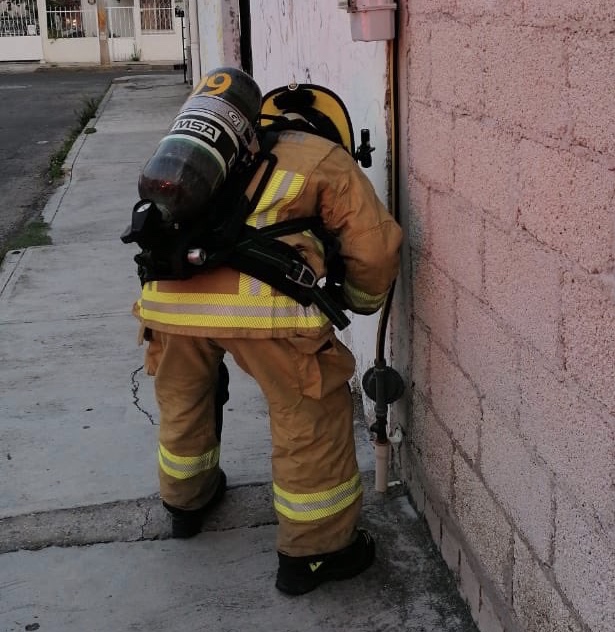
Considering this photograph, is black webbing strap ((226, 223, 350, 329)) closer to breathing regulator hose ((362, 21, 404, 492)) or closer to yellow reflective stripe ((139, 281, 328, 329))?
yellow reflective stripe ((139, 281, 328, 329))

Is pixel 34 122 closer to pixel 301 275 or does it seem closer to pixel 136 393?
pixel 136 393

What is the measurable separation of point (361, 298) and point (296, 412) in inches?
16.0

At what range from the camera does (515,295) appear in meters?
2.11

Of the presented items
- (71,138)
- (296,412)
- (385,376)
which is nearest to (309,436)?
(296,412)

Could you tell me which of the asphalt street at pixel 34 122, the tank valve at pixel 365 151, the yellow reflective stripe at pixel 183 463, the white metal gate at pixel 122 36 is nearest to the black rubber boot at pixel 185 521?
the yellow reflective stripe at pixel 183 463

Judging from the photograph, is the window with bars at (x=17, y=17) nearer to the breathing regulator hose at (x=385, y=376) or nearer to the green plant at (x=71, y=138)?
the green plant at (x=71, y=138)

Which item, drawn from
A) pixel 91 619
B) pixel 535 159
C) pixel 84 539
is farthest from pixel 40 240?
pixel 535 159

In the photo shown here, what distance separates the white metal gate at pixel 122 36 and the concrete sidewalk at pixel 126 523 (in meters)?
24.1

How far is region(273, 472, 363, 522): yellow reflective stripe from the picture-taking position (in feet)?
8.69

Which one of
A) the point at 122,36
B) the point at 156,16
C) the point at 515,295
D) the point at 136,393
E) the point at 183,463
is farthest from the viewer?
the point at 156,16

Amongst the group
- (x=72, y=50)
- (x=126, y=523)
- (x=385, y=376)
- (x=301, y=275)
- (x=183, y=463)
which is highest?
Answer: (x=72, y=50)

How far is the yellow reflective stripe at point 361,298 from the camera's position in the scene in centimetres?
269

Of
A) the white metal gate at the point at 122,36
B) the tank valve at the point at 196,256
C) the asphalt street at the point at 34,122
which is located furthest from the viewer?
the white metal gate at the point at 122,36

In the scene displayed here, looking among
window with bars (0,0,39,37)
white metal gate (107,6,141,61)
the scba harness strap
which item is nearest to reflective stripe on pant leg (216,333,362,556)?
the scba harness strap
